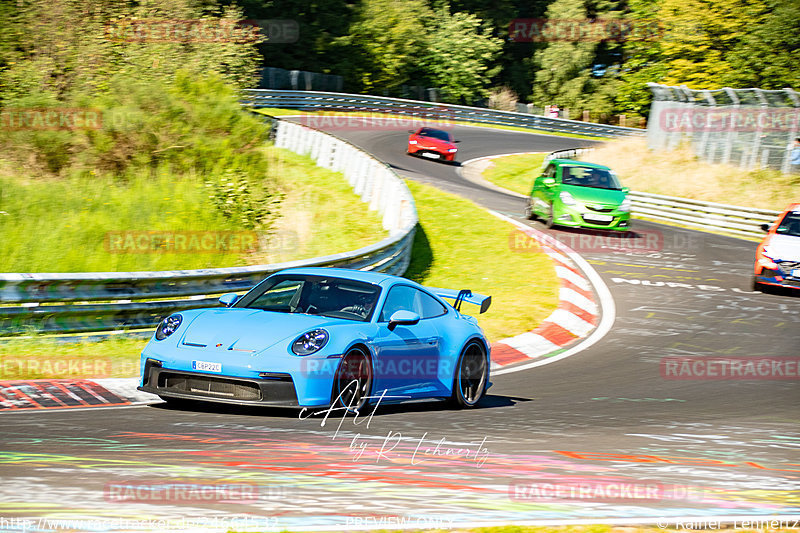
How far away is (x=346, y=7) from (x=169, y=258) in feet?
172

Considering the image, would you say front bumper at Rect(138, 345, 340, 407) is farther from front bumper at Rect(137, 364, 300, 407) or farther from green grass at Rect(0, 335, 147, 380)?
green grass at Rect(0, 335, 147, 380)

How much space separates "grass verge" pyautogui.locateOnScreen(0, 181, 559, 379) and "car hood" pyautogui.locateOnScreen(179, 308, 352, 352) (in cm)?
198

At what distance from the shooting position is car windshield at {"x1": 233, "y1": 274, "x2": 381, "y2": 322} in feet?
26.0

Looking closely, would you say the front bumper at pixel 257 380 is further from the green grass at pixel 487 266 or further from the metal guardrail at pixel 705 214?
the metal guardrail at pixel 705 214

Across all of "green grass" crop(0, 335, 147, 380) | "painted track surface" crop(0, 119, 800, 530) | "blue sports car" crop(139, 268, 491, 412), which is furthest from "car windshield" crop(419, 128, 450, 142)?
"blue sports car" crop(139, 268, 491, 412)

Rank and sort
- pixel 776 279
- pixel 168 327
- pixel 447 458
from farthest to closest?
1. pixel 776 279
2. pixel 168 327
3. pixel 447 458

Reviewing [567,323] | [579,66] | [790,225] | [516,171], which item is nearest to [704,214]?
[790,225]

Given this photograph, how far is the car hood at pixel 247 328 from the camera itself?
23.5 feet

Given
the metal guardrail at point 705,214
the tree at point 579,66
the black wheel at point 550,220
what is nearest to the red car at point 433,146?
the metal guardrail at point 705,214

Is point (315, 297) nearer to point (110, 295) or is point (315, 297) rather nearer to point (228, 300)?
point (228, 300)

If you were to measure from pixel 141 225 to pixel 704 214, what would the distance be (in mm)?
17512

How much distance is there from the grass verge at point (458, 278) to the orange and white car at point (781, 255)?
12.5 feet

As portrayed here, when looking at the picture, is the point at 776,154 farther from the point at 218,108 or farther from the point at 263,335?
the point at 263,335

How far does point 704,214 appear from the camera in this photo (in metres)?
27.3
